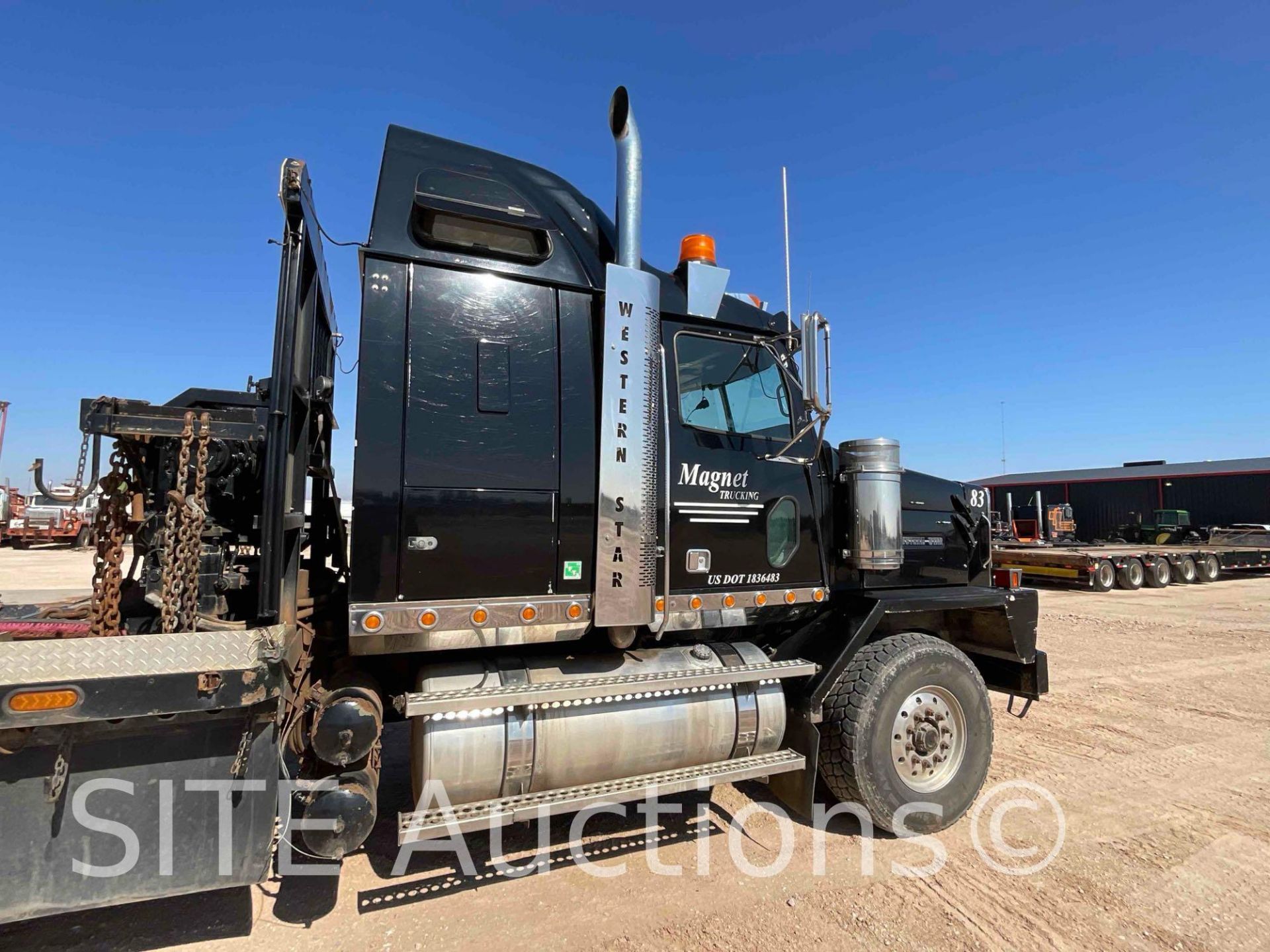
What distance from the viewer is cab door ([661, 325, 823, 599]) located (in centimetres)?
360

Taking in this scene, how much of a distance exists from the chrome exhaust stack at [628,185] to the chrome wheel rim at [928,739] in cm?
318

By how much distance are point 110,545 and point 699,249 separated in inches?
129

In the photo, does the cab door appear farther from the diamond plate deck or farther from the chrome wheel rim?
the diamond plate deck

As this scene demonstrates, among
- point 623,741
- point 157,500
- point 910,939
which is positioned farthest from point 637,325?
point 910,939

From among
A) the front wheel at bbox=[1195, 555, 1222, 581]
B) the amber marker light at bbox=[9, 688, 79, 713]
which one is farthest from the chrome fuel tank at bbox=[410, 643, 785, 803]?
the front wheel at bbox=[1195, 555, 1222, 581]

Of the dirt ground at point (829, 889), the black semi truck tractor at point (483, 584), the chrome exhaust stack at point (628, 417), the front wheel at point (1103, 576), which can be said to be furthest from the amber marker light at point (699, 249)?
the front wheel at point (1103, 576)

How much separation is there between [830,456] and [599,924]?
2992 mm

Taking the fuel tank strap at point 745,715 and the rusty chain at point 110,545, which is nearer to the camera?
the rusty chain at point 110,545

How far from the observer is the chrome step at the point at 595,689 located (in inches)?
116

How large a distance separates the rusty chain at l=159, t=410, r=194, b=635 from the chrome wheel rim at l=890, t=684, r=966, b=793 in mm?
3816

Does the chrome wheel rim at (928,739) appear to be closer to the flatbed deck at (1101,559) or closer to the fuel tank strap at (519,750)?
the fuel tank strap at (519,750)

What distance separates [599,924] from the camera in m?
2.97

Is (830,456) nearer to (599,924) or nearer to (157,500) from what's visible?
(599,924)

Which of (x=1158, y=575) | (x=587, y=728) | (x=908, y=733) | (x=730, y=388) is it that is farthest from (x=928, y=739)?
(x=1158, y=575)
